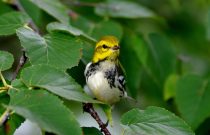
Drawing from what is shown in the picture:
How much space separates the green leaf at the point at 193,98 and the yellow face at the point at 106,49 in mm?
459

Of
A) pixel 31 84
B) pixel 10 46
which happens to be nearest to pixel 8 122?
pixel 31 84

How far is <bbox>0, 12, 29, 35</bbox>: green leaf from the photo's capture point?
181 centimetres

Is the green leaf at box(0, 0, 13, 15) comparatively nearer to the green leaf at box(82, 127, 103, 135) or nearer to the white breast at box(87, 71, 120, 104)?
the white breast at box(87, 71, 120, 104)

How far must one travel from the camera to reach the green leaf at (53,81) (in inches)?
57.7

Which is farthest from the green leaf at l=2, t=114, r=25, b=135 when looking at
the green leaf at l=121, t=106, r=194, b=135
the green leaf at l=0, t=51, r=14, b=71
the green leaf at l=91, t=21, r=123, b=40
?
the green leaf at l=91, t=21, r=123, b=40

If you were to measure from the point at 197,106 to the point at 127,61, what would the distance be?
340mm

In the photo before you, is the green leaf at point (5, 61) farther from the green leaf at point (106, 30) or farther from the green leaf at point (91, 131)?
the green leaf at point (106, 30)

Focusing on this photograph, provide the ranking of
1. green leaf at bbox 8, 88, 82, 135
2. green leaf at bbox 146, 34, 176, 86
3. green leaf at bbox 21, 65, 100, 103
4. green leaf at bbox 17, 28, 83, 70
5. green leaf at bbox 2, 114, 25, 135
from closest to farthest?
green leaf at bbox 8, 88, 82, 135 < green leaf at bbox 21, 65, 100, 103 < green leaf at bbox 2, 114, 25, 135 < green leaf at bbox 17, 28, 83, 70 < green leaf at bbox 146, 34, 176, 86

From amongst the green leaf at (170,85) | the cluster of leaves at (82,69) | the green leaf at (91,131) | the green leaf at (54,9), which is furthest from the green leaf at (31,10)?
the green leaf at (91,131)

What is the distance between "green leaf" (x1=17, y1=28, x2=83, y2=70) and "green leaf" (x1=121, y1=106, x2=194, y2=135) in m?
0.25

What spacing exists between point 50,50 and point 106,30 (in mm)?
722

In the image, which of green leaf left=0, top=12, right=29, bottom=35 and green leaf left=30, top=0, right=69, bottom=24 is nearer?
green leaf left=0, top=12, right=29, bottom=35

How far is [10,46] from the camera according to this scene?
381 centimetres

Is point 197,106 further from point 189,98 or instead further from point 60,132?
point 60,132
